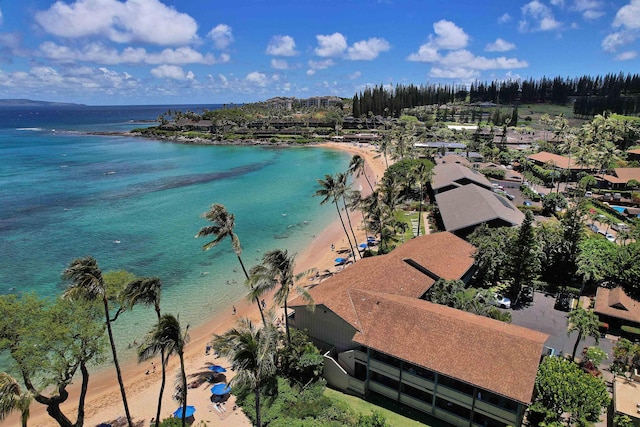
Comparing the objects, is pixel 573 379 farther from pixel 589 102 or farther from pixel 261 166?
pixel 589 102

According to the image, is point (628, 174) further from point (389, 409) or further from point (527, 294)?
point (389, 409)

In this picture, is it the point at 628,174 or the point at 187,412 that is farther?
the point at 628,174

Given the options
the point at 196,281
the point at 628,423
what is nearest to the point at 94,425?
the point at 196,281

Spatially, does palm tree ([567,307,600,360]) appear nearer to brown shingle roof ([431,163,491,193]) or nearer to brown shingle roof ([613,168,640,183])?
brown shingle roof ([431,163,491,193])

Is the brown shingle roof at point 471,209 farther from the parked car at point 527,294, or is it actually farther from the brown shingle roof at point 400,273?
the parked car at point 527,294

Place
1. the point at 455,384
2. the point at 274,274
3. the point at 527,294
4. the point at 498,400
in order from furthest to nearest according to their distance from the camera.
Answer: the point at 527,294, the point at 274,274, the point at 455,384, the point at 498,400

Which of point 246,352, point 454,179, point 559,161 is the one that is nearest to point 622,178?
point 559,161

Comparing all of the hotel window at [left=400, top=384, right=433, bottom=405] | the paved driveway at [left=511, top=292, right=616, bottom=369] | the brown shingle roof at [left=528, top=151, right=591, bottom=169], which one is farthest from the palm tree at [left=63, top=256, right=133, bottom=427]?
the brown shingle roof at [left=528, top=151, right=591, bottom=169]
